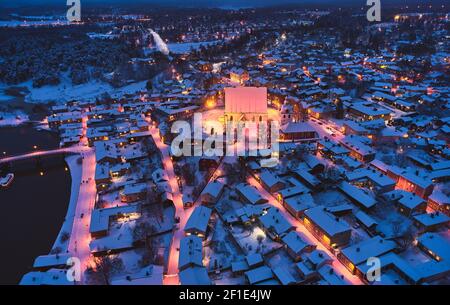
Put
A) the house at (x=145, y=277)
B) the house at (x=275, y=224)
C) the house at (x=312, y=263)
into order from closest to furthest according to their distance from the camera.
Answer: the house at (x=145, y=277) → the house at (x=312, y=263) → the house at (x=275, y=224)

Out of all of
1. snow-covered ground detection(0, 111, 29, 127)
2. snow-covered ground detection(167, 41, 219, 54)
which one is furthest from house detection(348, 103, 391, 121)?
snow-covered ground detection(167, 41, 219, 54)

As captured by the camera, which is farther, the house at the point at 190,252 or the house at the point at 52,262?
the house at the point at 52,262

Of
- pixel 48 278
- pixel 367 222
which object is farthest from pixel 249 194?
pixel 48 278

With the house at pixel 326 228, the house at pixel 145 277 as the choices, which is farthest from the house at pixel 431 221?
the house at pixel 145 277

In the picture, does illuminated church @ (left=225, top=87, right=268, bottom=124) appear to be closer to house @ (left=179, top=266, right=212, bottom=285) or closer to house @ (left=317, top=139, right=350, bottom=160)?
house @ (left=317, top=139, right=350, bottom=160)

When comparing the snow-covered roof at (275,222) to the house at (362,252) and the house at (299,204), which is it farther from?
the house at (362,252)
